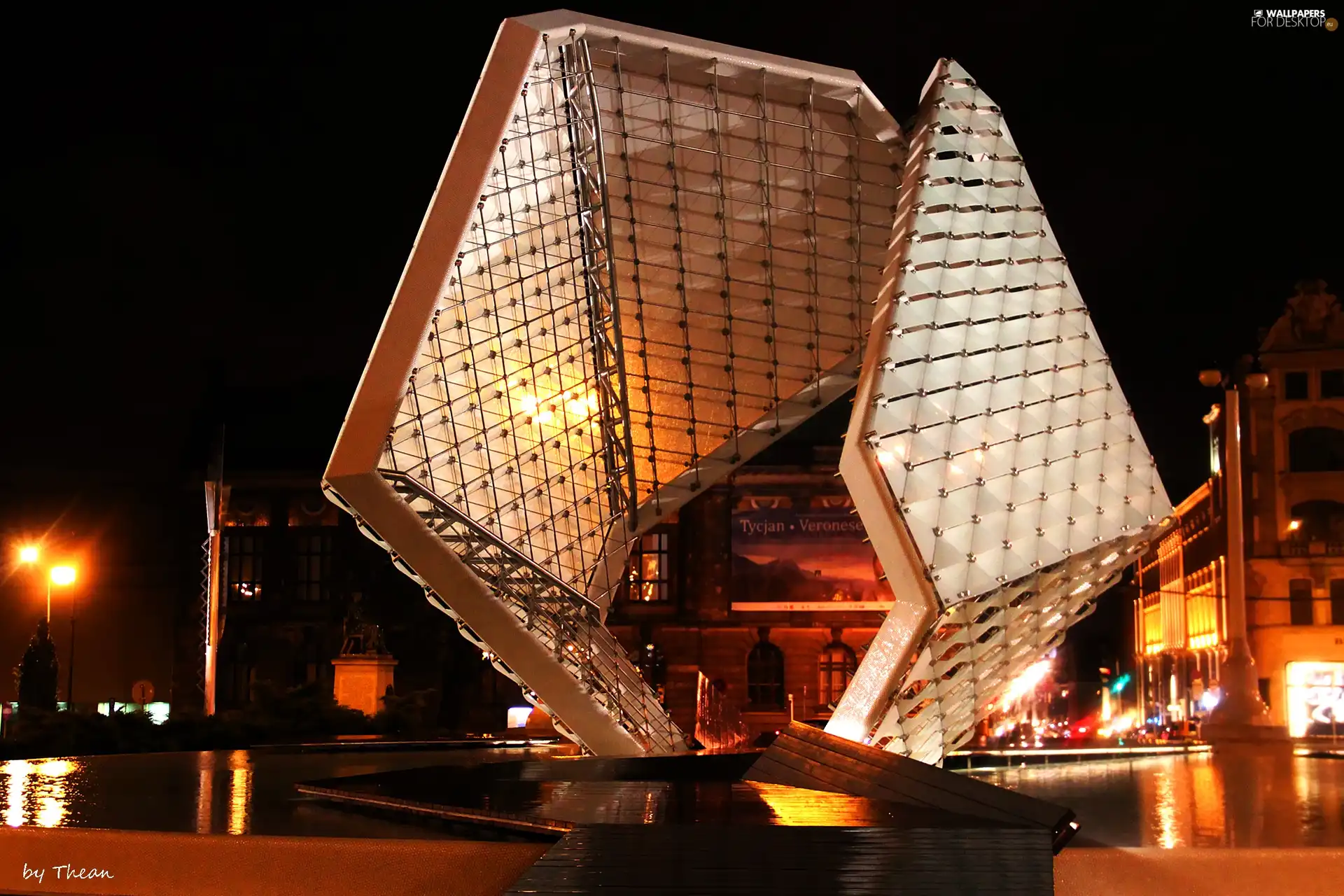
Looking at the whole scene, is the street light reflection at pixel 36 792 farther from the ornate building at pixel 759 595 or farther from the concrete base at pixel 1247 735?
the ornate building at pixel 759 595

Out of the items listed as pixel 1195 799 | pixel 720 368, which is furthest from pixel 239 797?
pixel 720 368

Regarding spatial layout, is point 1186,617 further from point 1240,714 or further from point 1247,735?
point 1247,735

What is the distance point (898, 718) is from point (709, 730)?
1692 centimetres

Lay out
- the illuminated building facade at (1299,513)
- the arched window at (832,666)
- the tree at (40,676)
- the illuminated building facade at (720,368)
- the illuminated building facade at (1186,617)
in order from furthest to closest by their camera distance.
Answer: the illuminated building facade at (1186,617), the arched window at (832,666), the illuminated building facade at (1299,513), the tree at (40,676), the illuminated building facade at (720,368)

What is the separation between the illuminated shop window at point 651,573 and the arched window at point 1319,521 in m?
25.3

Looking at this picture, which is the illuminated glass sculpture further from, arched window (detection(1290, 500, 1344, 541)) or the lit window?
arched window (detection(1290, 500, 1344, 541))

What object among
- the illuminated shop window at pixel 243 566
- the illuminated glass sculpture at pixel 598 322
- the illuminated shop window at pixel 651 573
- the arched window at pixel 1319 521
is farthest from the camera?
the illuminated shop window at pixel 243 566

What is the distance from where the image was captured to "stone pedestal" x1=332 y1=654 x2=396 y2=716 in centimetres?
4053

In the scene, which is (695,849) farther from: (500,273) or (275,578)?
(275,578)

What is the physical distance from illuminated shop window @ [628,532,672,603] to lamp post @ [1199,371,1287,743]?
99.1ft

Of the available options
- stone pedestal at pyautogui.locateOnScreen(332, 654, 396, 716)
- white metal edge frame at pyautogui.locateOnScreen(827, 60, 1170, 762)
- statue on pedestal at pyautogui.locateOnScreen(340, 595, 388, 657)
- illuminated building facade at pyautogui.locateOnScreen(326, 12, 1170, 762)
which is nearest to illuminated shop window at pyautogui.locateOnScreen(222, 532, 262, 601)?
→ statue on pedestal at pyautogui.locateOnScreen(340, 595, 388, 657)

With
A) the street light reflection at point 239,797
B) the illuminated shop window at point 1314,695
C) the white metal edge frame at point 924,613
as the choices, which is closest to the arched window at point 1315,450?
the illuminated shop window at point 1314,695

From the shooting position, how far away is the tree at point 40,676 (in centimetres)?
3834

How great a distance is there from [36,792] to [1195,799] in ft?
41.5
